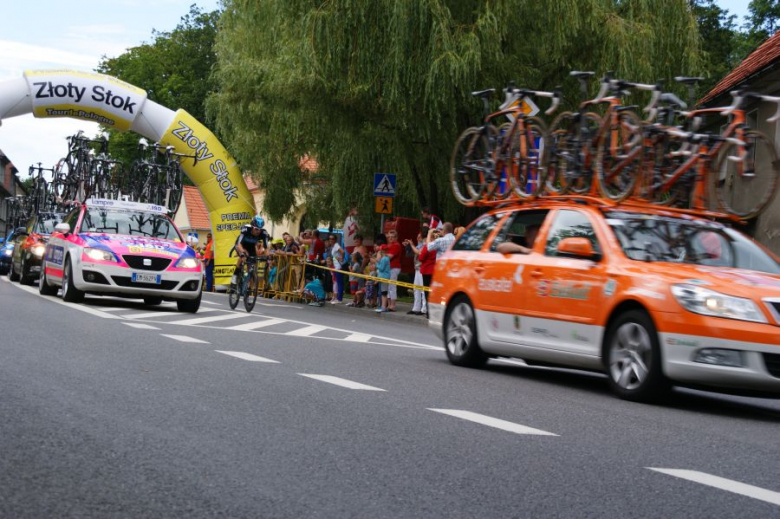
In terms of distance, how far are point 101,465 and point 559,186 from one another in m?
8.47

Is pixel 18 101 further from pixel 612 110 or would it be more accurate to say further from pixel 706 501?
pixel 706 501

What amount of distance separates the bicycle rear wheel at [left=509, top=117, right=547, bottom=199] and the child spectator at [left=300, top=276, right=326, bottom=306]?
14.4m

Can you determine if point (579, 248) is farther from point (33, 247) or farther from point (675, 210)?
point (33, 247)

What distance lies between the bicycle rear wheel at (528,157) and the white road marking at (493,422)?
17.2 feet

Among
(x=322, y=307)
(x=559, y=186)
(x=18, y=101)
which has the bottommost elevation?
(x=322, y=307)

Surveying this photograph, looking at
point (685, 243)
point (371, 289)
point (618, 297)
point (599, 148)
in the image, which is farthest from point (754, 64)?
point (618, 297)

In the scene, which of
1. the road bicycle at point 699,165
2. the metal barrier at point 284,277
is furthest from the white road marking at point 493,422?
the metal barrier at point 284,277

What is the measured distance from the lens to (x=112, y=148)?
228 ft

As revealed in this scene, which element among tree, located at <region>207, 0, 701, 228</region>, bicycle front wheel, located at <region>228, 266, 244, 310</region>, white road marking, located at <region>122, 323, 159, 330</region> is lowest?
white road marking, located at <region>122, 323, 159, 330</region>

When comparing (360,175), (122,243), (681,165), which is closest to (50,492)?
(681,165)

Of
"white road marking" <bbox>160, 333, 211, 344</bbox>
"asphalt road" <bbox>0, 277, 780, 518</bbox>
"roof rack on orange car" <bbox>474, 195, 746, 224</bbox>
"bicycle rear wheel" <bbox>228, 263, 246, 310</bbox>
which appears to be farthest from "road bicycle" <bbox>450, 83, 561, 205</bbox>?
"bicycle rear wheel" <bbox>228, 263, 246, 310</bbox>

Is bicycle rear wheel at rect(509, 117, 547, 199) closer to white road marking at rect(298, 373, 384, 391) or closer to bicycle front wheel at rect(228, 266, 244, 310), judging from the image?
white road marking at rect(298, 373, 384, 391)

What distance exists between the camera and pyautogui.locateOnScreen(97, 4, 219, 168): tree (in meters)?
69.5

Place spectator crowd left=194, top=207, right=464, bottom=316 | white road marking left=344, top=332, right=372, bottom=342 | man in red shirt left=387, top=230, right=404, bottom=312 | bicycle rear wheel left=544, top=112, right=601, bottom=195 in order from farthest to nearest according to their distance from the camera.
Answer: man in red shirt left=387, top=230, right=404, bottom=312, spectator crowd left=194, top=207, right=464, bottom=316, white road marking left=344, top=332, right=372, bottom=342, bicycle rear wheel left=544, top=112, right=601, bottom=195
